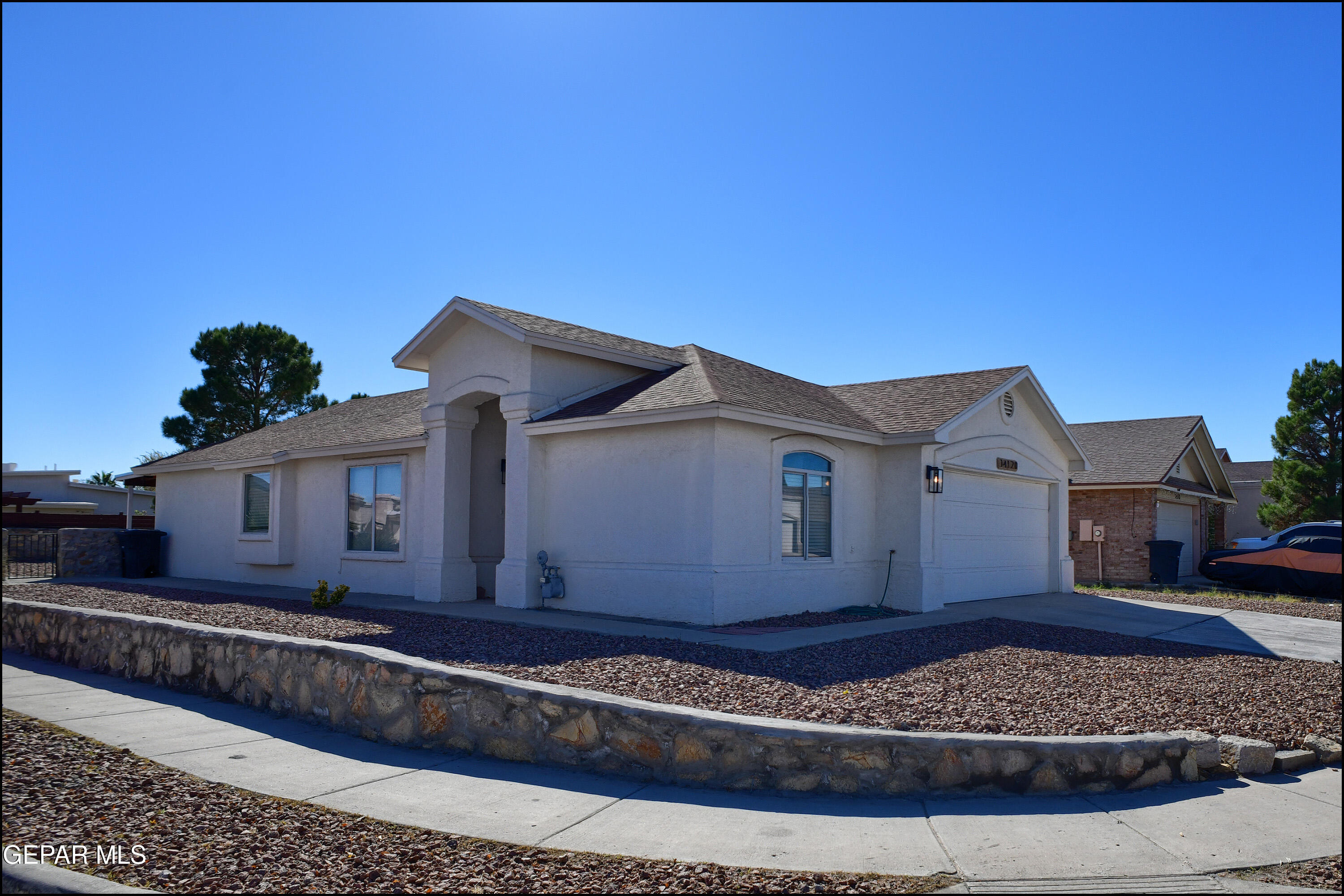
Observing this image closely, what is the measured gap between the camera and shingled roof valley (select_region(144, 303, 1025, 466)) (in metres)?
12.9

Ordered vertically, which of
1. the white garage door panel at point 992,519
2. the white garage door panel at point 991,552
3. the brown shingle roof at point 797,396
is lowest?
the white garage door panel at point 991,552

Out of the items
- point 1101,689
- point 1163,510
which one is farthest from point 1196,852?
point 1163,510

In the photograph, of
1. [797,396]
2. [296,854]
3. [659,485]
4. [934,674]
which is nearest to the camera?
[296,854]

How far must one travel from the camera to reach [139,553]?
20.8m

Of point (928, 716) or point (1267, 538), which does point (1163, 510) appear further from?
point (928, 716)

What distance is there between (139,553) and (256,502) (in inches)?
158

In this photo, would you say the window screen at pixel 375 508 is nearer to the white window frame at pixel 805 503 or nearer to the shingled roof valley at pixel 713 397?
the shingled roof valley at pixel 713 397

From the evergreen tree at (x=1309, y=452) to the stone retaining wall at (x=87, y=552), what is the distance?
32482 millimetres

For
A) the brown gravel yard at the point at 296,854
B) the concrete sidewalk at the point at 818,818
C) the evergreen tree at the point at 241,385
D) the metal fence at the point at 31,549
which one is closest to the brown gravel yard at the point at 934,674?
the concrete sidewalk at the point at 818,818

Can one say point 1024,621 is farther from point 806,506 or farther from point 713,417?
point 713,417

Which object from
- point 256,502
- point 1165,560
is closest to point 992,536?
point 1165,560

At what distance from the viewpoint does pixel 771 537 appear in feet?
41.5

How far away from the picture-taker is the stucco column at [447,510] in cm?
1483

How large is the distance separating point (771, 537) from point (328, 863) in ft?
28.4
